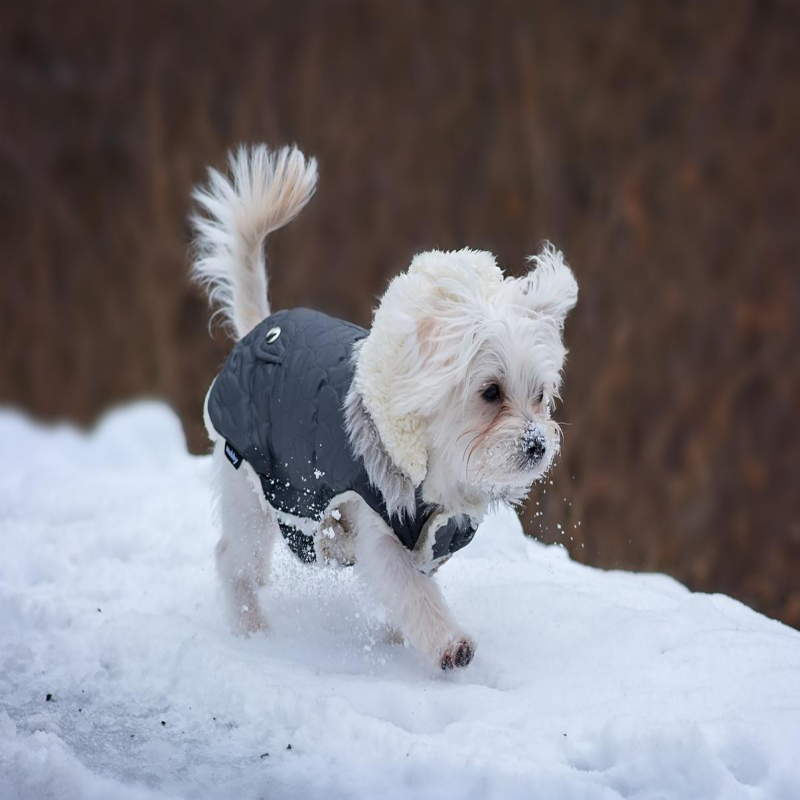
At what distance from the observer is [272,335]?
12.0ft

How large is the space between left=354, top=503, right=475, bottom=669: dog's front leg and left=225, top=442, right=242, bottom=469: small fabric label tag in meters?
0.52

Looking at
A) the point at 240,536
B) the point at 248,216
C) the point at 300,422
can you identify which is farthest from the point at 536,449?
the point at 248,216

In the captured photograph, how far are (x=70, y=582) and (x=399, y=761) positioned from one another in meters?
1.89

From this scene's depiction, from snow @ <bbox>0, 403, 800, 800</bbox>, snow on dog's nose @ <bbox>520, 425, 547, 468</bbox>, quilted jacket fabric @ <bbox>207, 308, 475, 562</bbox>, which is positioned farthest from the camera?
quilted jacket fabric @ <bbox>207, 308, 475, 562</bbox>

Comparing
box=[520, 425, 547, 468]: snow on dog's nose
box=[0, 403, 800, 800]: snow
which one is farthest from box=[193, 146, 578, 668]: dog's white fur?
box=[0, 403, 800, 800]: snow

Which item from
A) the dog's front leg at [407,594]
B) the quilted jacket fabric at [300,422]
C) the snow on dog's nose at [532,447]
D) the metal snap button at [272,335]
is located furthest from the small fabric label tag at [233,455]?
the snow on dog's nose at [532,447]

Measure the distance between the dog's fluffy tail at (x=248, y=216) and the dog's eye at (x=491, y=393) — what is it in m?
1.24

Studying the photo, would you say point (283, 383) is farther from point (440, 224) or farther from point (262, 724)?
point (440, 224)

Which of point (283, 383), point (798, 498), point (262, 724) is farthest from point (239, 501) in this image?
point (798, 498)

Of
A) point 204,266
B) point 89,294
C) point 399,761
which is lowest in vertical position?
point 399,761

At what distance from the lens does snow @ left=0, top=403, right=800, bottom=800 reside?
8.16 ft

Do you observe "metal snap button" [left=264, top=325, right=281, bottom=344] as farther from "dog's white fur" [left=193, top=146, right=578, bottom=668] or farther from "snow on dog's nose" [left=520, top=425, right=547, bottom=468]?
"snow on dog's nose" [left=520, top=425, right=547, bottom=468]

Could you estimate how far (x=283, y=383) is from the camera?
3.49 meters

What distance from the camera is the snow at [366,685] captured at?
8.16 ft
